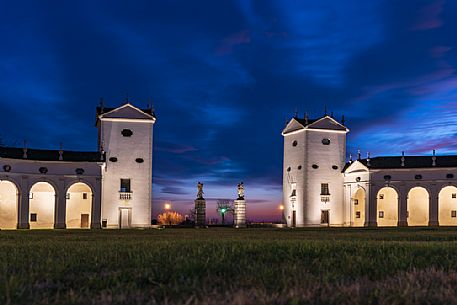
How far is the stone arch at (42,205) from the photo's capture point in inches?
2174

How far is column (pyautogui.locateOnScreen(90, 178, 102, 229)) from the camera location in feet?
171

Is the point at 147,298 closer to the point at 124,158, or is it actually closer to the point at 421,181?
the point at 124,158

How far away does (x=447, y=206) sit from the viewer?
61.9 meters

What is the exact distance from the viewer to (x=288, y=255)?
988cm

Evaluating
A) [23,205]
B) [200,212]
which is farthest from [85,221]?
[200,212]

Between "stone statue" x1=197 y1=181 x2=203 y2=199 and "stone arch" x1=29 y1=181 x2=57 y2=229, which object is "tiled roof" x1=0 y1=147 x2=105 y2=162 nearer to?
"stone arch" x1=29 y1=181 x2=57 y2=229

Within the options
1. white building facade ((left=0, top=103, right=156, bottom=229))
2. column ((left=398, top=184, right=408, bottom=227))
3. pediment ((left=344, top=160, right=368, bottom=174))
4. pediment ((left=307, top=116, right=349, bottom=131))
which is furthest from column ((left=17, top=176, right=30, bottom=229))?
column ((left=398, top=184, right=408, bottom=227))

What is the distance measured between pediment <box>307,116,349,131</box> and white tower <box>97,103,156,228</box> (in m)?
19.7

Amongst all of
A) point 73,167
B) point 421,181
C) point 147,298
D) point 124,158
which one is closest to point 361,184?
point 421,181

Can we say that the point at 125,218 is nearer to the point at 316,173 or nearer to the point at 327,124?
the point at 316,173

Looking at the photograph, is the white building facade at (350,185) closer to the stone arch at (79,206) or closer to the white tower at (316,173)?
the white tower at (316,173)

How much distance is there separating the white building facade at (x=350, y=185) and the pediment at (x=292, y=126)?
0.39 ft

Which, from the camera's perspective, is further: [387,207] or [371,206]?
[387,207]

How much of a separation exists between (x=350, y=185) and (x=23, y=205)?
→ 35.6 m
